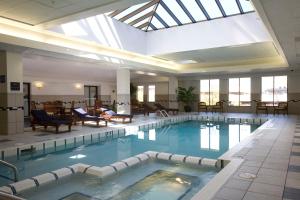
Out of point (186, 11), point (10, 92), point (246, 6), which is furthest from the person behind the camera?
point (186, 11)

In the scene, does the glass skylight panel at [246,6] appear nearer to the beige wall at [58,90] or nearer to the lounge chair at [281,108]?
the lounge chair at [281,108]

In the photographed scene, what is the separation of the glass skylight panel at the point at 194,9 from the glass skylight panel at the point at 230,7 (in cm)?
93

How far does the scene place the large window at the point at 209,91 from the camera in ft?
57.7

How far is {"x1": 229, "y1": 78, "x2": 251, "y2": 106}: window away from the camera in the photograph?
648 inches

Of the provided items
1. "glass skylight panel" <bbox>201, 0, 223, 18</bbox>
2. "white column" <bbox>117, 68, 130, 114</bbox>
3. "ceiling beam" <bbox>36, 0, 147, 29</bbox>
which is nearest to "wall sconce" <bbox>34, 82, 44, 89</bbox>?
"white column" <bbox>117, 68, 130, 114</bbox>

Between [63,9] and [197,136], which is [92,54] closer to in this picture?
[63,9]

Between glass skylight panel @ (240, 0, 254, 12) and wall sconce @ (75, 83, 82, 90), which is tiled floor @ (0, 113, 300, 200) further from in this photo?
wall sconce @ (75, 83, 82, 90)

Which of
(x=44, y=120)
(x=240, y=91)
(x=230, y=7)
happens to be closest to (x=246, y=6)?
(x=230, y=7)

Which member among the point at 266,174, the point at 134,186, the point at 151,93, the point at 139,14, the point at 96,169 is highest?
the point at 139,14

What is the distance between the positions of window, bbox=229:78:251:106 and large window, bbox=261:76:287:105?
2.99 feet

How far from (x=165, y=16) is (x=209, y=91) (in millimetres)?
8919

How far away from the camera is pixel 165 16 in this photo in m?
10.2

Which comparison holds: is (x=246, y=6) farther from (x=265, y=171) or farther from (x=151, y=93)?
(x=151, y=93)

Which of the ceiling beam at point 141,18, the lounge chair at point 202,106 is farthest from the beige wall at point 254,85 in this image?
the ceiling beam at point 141,18
